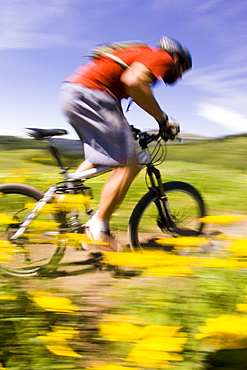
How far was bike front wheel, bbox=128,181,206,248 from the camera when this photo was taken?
109 inches

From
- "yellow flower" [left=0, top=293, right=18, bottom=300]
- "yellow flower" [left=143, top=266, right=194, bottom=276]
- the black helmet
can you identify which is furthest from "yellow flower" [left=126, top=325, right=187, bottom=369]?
the black helmet

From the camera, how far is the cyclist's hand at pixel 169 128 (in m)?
2.60

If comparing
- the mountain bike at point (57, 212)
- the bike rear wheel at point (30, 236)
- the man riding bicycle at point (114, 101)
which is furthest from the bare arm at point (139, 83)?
the bike rear wheel at point (30, 236)

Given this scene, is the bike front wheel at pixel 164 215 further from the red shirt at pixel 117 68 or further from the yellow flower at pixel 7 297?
the yellow flower at pixel 7 297

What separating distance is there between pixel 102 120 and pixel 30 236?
89 cm

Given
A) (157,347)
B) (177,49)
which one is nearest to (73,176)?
(177,49)

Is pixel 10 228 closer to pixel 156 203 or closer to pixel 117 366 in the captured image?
pixel 156 203

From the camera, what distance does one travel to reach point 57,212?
261cm

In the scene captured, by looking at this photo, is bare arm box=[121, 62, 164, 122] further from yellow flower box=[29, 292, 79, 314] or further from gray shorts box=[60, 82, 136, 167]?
yellow flower box=[29, 292, 79, 314]

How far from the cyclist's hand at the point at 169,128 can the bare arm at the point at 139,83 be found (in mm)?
204

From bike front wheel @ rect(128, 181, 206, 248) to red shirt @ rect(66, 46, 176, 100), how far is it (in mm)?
803

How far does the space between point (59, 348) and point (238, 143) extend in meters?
A: 8.38

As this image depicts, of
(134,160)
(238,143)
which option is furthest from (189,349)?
(238,143)

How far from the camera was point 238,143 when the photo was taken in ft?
30.2
